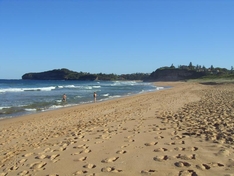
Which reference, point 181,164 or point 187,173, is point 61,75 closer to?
point 181,164

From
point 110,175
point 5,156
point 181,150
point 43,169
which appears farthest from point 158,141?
point 5,156

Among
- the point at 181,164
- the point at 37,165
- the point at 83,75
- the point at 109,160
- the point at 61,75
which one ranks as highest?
the point at 61,75

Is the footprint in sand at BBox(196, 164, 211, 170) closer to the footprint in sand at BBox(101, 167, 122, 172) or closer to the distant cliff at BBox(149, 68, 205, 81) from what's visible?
the footprint in sand at BBox(101, 167, 122, 172)

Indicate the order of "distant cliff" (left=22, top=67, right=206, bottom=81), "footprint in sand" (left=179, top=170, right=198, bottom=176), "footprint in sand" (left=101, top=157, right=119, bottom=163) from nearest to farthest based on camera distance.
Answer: "footprint in sand" (left=179, top=170, right=198, bottom=176), "footprint in sand" (left=101, top=157, right=119, bottom=163), "distant cliff" (left=22, top=67, right=206, bottom=81)

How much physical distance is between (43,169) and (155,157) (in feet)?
7.57

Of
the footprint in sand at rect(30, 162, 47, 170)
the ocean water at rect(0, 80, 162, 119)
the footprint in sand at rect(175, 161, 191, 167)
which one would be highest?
the footprint in sand at rect(175, 161, 191, 167)

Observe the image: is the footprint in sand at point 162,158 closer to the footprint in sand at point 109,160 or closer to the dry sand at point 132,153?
the dry sand at point 132,153

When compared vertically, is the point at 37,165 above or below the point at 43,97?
above

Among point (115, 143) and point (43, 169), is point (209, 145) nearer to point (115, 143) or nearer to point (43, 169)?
point (115, 143)

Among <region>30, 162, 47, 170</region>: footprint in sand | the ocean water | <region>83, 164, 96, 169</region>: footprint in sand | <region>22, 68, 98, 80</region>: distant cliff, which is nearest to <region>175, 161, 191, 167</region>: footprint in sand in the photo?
<region>83, 164, 96, 169</region>: footprint in sand

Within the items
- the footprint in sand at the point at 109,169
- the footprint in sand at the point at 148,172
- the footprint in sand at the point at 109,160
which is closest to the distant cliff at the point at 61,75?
the footprint in sand at the point at 109,160

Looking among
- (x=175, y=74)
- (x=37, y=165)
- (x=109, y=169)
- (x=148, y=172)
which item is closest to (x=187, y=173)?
(x=148, y=172)

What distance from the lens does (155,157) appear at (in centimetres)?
458

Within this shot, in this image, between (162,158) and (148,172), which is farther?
(162,158)
